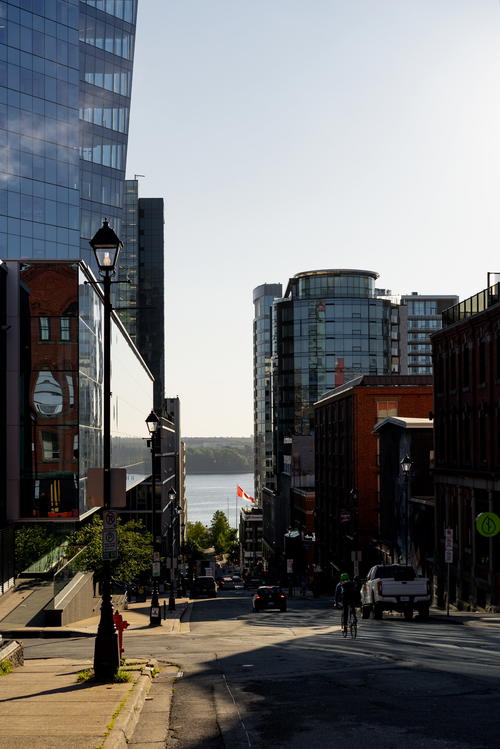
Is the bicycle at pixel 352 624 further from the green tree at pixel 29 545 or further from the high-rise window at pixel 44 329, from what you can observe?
the high-rise window at pixel 44 329

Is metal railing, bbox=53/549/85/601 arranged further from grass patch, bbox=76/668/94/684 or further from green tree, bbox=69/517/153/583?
grass patch, bbox=76/668/94/684

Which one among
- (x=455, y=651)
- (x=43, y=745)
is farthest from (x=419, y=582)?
(x=43, y=745)

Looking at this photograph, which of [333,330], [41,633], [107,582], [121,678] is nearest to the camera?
[121,678]

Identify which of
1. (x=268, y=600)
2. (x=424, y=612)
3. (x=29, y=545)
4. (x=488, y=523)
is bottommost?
(x=268, y=600)

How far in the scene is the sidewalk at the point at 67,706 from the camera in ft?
34.9

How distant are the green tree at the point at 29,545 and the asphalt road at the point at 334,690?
17.4 metres

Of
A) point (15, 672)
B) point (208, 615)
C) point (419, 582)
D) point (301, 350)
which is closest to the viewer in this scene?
point (15, 672)

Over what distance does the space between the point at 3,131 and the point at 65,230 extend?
10609 mm

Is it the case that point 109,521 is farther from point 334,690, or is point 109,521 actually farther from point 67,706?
point 334,690

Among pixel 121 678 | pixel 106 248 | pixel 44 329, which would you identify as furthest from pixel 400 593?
pixel 44 329

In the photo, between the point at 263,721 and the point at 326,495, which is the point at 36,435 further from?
the point at 326,495

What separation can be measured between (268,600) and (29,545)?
475 inches

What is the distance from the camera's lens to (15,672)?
54.3 feet

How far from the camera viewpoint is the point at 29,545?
43062mm
